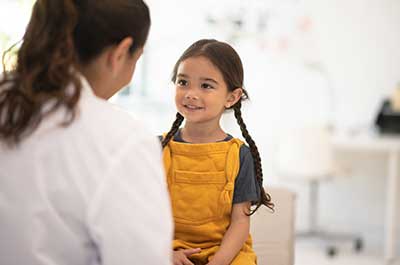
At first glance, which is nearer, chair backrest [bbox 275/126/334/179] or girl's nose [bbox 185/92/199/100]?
girl's nose [bbox 185/92/199/100]

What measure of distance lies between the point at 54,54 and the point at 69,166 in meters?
0.19

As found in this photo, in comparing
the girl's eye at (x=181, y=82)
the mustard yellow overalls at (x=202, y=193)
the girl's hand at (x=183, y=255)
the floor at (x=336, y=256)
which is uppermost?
the girl's eye at (x=181, y=82)

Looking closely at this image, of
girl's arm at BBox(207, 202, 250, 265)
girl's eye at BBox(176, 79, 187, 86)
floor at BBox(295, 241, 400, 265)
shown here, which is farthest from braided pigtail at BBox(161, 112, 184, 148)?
floor at BBox(295, 241, 400, 265)

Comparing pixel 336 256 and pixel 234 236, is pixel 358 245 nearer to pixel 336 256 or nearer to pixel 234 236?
pixel 336 256

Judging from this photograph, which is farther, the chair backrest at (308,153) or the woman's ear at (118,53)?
the chair backrest at (308,153)

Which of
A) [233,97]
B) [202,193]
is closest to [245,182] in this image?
[202,193]

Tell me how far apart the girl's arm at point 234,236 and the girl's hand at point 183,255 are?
0.05 metres

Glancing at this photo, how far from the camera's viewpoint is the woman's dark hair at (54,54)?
1057mm

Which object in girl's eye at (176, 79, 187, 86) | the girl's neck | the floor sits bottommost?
the floor

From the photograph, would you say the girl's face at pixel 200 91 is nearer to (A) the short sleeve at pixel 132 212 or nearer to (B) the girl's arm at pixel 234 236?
(B) the girl's arm at pixel 234 236

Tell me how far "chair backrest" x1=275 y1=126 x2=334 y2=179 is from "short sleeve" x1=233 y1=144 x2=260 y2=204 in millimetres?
2364

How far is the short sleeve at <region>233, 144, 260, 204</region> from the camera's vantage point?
161cm

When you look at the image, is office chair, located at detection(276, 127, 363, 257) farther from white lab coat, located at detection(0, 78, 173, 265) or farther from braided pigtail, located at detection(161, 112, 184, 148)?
white lab coat, located at detection(0, 78, 173, 265)

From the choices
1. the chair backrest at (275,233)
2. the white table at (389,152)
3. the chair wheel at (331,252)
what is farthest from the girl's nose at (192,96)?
the chair wheel at (331,252)
